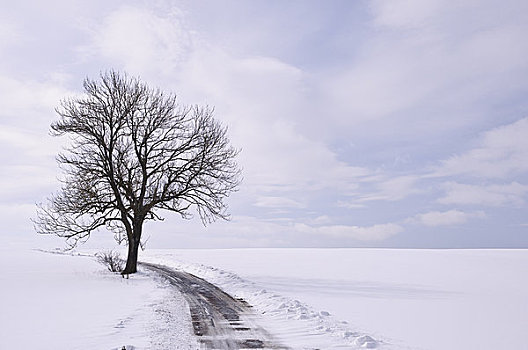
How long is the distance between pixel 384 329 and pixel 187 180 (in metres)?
18.9

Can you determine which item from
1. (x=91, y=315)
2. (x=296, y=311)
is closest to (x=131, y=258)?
(x=91, y=315)

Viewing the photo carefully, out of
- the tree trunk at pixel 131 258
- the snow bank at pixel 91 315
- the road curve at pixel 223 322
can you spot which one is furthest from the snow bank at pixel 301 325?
the tree trunk at pixel 131 258

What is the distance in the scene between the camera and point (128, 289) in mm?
20906

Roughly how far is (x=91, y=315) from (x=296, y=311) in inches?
266

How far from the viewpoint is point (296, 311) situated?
1430 cm

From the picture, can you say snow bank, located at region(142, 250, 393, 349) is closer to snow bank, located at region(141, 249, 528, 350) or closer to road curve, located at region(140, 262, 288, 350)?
snow bank, located at region(141, 249, 528, 350)

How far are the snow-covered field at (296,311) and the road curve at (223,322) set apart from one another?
1.39 feet

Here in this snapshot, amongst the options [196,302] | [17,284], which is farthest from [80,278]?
[196,302]

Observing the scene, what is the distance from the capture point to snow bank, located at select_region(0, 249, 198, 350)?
10.4m

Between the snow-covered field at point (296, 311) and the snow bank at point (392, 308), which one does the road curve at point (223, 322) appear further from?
the snow bank at point (392, 308)

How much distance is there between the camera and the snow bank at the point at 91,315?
1044 cm

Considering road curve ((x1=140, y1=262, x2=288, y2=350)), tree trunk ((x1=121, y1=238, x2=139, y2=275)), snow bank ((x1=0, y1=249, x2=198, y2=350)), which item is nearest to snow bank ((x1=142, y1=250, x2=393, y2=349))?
road curve ((x1=140, y1=262, x2=288, y2=350))

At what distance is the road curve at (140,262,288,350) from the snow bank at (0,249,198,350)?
1.26 feet

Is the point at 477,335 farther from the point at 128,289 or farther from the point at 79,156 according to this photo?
the point at 79,156
